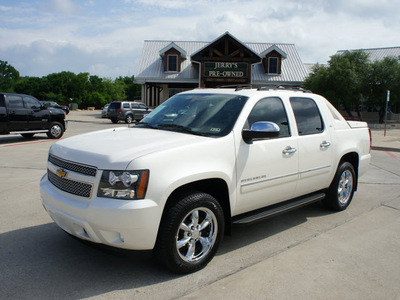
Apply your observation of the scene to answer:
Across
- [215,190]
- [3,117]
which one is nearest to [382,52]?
[3,117]

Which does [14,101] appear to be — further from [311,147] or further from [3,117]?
[311,147]

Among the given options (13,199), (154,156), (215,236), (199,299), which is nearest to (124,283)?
(199,299)

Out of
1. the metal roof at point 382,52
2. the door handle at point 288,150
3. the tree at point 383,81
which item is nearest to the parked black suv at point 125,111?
the tree at point 383,81

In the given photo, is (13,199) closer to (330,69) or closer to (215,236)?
(215,236)

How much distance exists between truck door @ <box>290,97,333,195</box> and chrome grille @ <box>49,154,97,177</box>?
8.47 feet

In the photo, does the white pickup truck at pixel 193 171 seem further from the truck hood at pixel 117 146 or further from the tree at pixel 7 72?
the tree at pixel 7 72

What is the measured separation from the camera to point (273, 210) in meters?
4.29

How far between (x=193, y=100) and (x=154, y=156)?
1592 millimetres

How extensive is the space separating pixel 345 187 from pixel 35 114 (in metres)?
12.7

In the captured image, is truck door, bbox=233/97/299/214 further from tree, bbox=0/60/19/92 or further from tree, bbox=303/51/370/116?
tree, bbox=0/60/19/92

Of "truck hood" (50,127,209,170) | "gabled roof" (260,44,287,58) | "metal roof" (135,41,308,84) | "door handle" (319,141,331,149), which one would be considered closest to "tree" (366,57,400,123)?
"metal roof" (135,41,308,84)

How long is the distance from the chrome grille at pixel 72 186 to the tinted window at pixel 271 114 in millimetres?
1861

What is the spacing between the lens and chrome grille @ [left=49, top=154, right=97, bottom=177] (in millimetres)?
3215

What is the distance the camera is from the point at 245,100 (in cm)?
421
